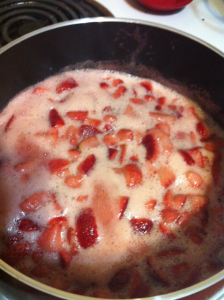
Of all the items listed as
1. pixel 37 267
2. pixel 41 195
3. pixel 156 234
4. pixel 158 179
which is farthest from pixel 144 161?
pixel 37 267

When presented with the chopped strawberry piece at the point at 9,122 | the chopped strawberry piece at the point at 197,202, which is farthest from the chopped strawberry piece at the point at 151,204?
the chopped strawberry piece at the point at 9,122

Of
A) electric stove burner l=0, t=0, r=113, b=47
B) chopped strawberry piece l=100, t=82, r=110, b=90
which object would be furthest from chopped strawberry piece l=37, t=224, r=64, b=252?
electric stove burner l=0, t=0, r=113, b=47

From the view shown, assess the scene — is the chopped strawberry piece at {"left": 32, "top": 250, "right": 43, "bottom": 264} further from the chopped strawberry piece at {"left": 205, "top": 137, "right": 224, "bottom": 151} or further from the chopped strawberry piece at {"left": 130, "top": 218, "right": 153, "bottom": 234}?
the chopped strawberry piece at {"left": 205, "top": 137, "right": 224, "bottom": 151}

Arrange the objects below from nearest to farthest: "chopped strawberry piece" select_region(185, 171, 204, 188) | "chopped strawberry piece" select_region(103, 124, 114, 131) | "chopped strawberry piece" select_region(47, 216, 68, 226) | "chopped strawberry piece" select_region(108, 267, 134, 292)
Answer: "chopped strawberry piece" select_region(108, 267, 134, 292), "chopped strawberry piece" select_region(47, 216, 68, 226), "chopped strawberry piece" select_region(185, 171, 204, 188), "chopped strawberry piece" select_region(103, 124, 114, 131)

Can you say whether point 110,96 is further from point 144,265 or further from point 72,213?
point 144,265

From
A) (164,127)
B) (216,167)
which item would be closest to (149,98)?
(164,127)
